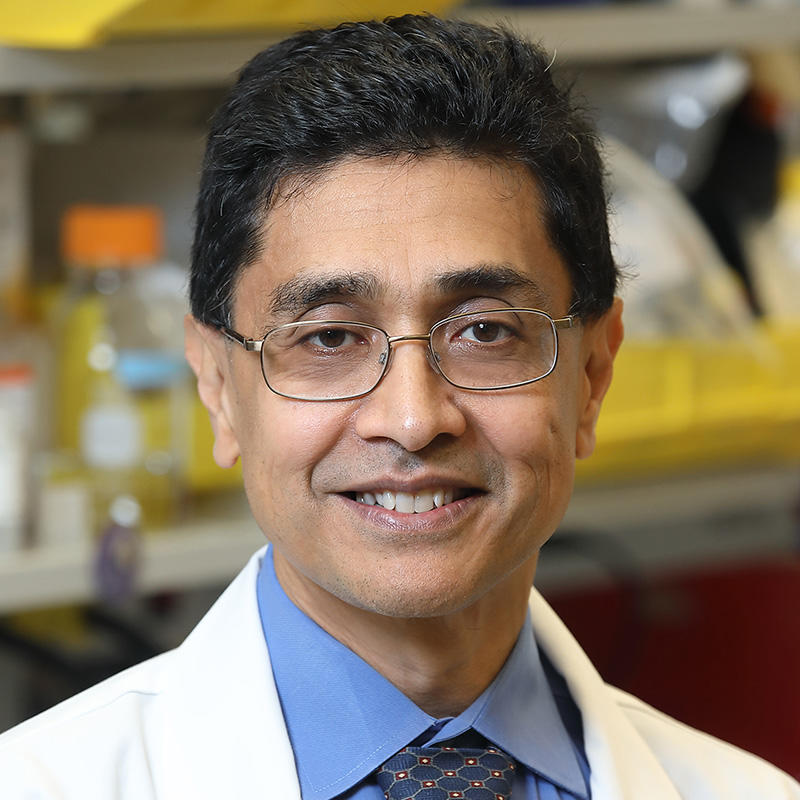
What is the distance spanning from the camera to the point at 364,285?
2.76ft

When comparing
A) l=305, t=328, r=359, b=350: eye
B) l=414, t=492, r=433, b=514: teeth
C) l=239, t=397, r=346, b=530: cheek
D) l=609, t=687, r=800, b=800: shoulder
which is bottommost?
l=609, t=687, r=800, b=800: shoulder

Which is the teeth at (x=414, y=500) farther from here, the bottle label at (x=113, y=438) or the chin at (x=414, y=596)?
the bottle label at (x=113, y=438)

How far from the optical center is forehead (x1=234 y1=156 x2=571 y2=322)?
2.76 ft

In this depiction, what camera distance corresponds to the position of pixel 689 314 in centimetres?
154

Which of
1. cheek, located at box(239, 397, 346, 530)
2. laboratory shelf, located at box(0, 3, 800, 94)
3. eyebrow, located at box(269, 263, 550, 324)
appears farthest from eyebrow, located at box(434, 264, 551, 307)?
laboratory shelf, located at box(0, 3, 800, 94)

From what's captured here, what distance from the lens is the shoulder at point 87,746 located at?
83 cm

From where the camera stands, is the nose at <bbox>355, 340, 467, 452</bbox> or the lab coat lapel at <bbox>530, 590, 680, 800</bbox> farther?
the lab coat lapel at <bbox>530, 590, 680, 800</bbox>

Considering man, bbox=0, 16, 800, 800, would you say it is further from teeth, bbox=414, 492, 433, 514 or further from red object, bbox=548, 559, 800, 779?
red object, bbox=548, 559, 800, 779

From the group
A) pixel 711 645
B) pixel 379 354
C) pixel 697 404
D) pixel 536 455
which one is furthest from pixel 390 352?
pixel 711 645

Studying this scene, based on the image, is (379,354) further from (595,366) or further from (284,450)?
(595,366)

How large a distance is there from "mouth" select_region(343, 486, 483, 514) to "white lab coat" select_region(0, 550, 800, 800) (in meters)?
0.15

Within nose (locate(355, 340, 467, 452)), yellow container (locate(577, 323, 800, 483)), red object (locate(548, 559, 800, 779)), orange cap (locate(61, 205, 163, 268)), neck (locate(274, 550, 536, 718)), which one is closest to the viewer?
nose (locate(355, 340, 467, 452))

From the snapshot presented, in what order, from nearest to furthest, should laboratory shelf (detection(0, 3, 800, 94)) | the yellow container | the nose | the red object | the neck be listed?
the nose < the neck < laboratory shelf (detection(0, 3, 800, 94)) < the yellow container < the red object

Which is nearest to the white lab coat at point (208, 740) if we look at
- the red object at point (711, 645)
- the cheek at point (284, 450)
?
the cheek at point (284, 450)
